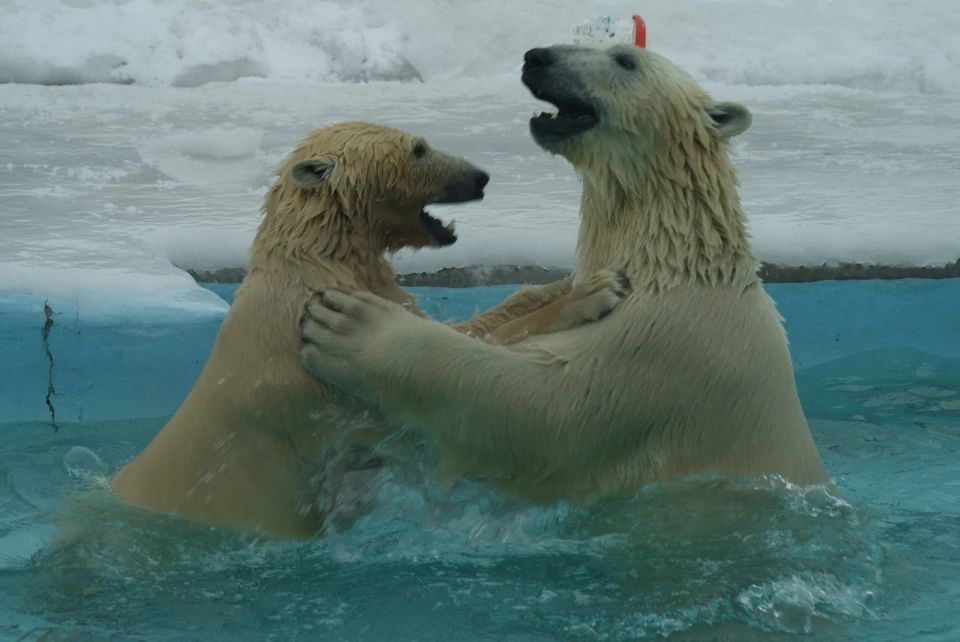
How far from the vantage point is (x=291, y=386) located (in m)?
3.29

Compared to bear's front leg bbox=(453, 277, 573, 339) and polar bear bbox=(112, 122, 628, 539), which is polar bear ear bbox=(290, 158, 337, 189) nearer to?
polar bear bbox=(112, 122, 628, 539)

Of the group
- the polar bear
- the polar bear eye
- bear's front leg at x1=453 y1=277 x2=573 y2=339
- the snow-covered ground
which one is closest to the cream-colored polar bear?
the polar bear eye

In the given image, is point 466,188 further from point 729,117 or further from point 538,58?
point 729,117

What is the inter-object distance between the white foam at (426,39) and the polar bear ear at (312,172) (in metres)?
5.92

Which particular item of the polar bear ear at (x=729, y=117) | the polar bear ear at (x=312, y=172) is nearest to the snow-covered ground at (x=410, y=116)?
the polar bear ear at (x=312, y=172)

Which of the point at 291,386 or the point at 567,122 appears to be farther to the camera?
the point at 567,122

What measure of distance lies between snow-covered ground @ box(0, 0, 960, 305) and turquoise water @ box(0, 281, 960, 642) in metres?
1.92

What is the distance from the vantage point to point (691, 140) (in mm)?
3314

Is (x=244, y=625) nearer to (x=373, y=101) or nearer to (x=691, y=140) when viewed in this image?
(x=691, y=140)

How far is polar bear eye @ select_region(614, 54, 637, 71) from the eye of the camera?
11.1ft

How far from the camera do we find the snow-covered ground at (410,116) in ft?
18.6

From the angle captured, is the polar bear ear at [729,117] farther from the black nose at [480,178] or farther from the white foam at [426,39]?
the white foam at [426,39]

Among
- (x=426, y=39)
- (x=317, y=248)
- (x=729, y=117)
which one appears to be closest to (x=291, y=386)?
(x=317, y=248)

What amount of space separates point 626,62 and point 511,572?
4.88 ft
